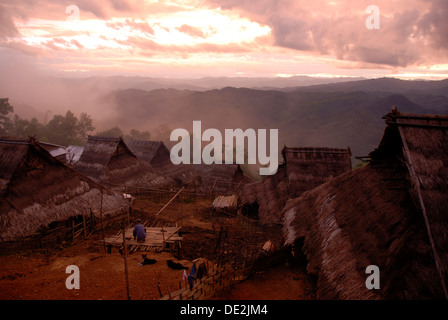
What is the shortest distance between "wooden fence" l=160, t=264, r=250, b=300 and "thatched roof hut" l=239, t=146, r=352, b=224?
7694 millimetres

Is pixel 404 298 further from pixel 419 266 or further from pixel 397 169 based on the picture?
pixel 397 169

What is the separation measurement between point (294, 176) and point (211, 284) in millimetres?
11297

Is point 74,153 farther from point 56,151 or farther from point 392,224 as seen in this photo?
point 392,224

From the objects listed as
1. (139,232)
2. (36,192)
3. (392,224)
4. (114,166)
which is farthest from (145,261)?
(114,166)

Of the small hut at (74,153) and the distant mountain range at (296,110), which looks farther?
the distant mountain range at (296,110)

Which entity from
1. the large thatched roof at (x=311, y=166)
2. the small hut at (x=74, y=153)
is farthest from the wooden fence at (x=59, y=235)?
the small hut at (x=74, y=153)

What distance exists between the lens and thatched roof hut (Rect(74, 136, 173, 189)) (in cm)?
2533

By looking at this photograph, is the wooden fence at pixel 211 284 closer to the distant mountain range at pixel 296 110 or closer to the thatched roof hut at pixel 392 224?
the thatched roof hut at pixel 392 224

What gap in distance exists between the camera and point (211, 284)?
845cm

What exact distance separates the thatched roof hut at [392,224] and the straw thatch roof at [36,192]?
37.3 feet

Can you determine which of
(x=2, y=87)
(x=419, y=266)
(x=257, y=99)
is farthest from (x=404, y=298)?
(x=2, y=87)

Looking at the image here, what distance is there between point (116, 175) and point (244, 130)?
85243 millimetres

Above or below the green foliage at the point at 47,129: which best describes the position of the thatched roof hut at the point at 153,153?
below

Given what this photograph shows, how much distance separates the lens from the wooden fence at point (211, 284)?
7730 millimetres
